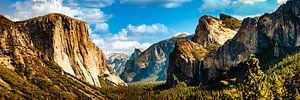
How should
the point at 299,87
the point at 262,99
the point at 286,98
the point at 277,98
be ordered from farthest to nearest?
the point at 299,87, the point at 286,98, the point at 277,98, the point at 262,99

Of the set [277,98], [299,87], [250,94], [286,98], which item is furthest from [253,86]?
[299,87]

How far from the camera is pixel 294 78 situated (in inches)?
5123

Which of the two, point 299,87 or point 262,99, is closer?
point 262,99

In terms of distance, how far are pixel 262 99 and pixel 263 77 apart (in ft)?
13.1

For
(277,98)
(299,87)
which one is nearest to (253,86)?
(277,98)

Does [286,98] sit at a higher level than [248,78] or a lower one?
lower

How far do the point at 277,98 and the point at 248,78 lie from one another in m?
24.0

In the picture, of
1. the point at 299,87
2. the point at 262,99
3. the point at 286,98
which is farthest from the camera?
the point at 299,87

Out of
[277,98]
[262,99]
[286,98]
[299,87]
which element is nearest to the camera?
[262,99]

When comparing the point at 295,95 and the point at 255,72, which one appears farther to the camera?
the point at 295,95

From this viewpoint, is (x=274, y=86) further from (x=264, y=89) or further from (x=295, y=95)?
(x=264, y=89)

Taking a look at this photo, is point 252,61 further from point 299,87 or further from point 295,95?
point 299,87

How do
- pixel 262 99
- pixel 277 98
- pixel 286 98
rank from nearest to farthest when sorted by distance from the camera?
pixel 262 99 < pixel 277 98 < pixel 286 98

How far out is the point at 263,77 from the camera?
77375 millimetres
